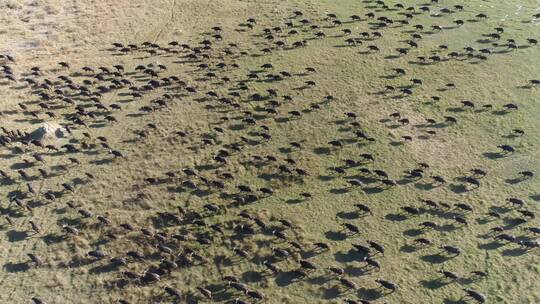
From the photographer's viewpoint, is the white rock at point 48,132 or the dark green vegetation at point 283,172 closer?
the dark green vegetation at point 283,172

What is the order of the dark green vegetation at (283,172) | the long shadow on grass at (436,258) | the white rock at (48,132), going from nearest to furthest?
the dark green vegetation at (283,172)
the long shadow on grass at (436,258)
the white rock at (48,132)

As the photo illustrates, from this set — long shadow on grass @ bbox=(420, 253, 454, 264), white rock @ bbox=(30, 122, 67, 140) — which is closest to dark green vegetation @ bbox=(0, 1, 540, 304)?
long shadow on grass @ bbox=(420, 253, 454, 264)

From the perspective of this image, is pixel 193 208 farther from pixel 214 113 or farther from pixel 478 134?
pixel 478 134

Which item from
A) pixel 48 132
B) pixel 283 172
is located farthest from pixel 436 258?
pixel 48 132

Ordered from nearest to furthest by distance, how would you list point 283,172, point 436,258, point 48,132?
point 436,258
point 283,172
point 48,132

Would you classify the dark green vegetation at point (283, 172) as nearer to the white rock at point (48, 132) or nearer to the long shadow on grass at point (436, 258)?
the long shadow on grass at point (436, 258)

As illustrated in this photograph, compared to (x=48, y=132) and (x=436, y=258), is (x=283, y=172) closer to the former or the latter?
(x=436, y=258)

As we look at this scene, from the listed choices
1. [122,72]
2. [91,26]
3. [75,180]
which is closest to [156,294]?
[75,180]

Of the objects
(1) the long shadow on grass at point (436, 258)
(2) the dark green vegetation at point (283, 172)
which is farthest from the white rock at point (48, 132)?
(1) the long shadow on grass at point (436, 258)

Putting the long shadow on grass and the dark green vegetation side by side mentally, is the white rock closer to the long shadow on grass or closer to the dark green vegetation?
the dark green vegetation
